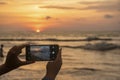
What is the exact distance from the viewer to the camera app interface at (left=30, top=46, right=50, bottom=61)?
2.54 meters

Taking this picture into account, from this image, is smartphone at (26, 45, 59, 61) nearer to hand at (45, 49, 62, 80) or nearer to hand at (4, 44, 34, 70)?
hand at (4, 44, 34, 70)

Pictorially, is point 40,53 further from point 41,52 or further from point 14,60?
point 14,60

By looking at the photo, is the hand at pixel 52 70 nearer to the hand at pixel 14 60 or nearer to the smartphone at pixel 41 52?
the hand at pixel 14 60

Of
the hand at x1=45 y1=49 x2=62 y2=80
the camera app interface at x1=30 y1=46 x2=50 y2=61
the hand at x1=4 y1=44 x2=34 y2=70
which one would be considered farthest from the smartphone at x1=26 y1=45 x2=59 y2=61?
the hand at x1=45 y1=49 x2=62 y2=80

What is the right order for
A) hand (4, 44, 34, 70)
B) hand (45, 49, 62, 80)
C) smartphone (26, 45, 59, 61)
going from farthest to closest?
smartphone (26, 45, 59, 61)
hand (4, 44, 34, 70)
hand (45, 49, 62, 80)

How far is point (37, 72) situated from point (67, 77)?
2963 mm

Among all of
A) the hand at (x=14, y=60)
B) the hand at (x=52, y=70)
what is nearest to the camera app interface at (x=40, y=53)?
the hand at (x=14, y=60)

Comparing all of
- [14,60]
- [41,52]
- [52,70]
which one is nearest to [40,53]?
[41,52]

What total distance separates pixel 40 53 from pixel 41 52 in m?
0.01

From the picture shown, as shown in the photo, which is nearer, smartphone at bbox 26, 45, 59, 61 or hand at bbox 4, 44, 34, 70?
hand at bbox 4, 44, 34, 70

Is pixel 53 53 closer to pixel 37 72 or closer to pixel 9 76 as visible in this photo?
pixel 9 76

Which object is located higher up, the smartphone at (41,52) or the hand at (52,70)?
the smartphone at (41,52)

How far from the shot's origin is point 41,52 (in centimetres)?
261

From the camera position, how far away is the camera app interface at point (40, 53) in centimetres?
254
